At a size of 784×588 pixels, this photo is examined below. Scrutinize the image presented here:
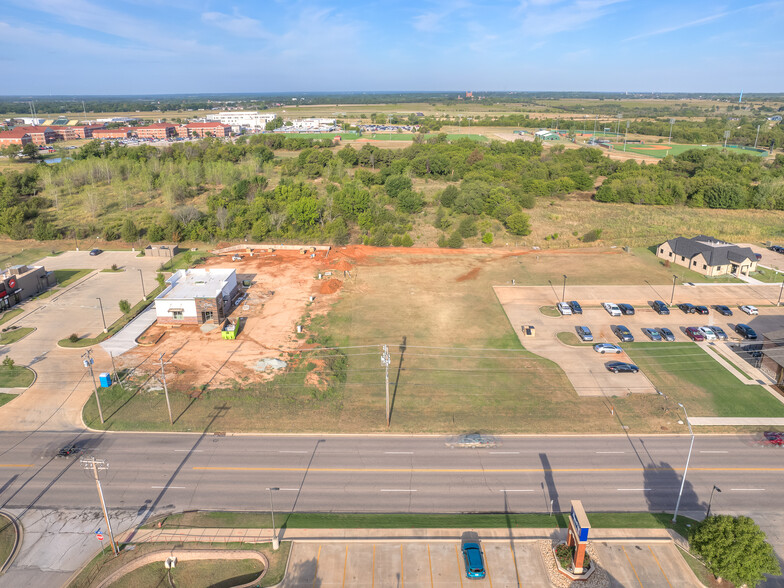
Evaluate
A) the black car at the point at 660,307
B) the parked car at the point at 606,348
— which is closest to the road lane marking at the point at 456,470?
the parked car at the point at 606,348

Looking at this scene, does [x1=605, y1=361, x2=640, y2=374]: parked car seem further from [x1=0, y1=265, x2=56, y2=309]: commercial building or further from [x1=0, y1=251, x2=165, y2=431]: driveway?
[x1=0, y1=265, x2=56, y2=309]: commercial building

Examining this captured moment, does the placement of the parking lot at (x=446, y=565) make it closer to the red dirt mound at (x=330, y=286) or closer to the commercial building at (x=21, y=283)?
the red dirt mound at (x=330, y=286)

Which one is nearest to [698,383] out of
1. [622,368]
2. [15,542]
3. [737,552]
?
[622,368]

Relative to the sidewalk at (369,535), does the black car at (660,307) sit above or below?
above

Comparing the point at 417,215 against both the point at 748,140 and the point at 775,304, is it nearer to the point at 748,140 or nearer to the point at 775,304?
the point at 775,304

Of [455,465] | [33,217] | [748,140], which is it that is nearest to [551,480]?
[455,465]

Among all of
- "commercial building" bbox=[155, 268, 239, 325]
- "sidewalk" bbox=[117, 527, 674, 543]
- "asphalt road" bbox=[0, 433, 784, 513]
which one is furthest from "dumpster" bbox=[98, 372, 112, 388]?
"sidewalk" bbox=[117, 527, 674, 543]

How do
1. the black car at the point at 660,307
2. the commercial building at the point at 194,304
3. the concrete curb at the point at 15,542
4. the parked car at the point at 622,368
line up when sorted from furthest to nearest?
the black car at the point at 660,307, the commercial building at the point at 194,304, the parked car at the point at 622,368, the concrete curb at the point at 15,542
